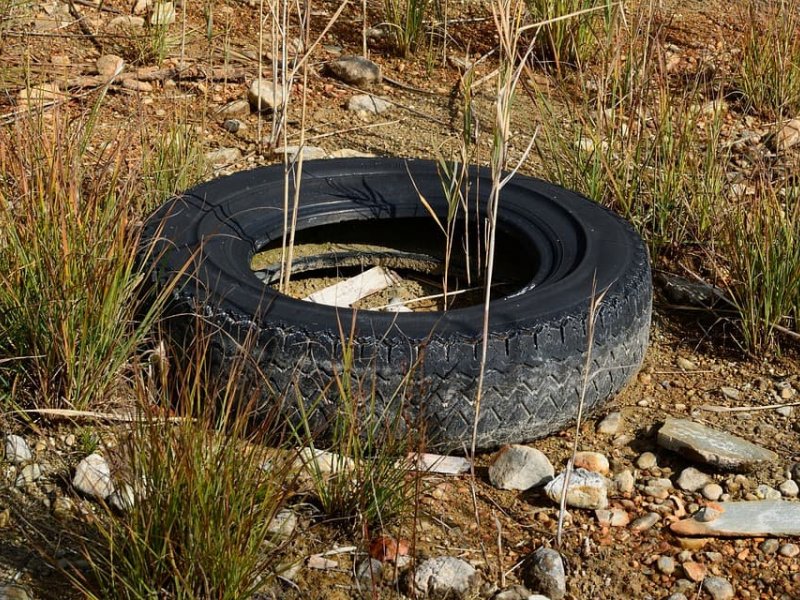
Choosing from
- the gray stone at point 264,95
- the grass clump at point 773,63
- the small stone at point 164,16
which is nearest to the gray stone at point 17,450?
the gray stone at point 264,95

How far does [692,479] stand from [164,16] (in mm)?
3381

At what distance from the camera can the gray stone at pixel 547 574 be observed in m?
2.61

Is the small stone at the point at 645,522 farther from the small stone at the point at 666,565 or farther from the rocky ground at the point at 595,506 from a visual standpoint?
the small stone at the point at 666,565

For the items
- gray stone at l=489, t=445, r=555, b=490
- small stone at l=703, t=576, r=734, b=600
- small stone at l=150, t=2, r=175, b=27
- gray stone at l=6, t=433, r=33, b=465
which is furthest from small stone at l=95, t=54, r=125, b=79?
small stone at l=703, t=576, r=734, b=600

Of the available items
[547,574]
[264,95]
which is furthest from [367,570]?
[264,95]

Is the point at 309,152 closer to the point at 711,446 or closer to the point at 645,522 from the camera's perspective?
the point at 711,446

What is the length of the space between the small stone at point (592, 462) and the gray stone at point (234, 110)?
2.59 meters

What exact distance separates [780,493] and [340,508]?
115 cm

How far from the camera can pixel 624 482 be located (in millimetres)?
3016

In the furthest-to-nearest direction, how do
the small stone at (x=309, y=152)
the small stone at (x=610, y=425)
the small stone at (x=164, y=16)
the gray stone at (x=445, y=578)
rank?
the small stone at (x=164, y=16) < the small stone at (x=309, y=152) < the small stone at (x=610, y=425) < the gray stone at (x=445, y=578)

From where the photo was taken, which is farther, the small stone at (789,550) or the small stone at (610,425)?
the small stone at (610,425)

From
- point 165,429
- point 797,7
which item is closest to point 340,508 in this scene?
point 165,429

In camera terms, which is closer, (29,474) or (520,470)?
(29,474)

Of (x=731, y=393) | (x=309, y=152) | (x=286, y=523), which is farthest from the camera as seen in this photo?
(x=309, y=152)
